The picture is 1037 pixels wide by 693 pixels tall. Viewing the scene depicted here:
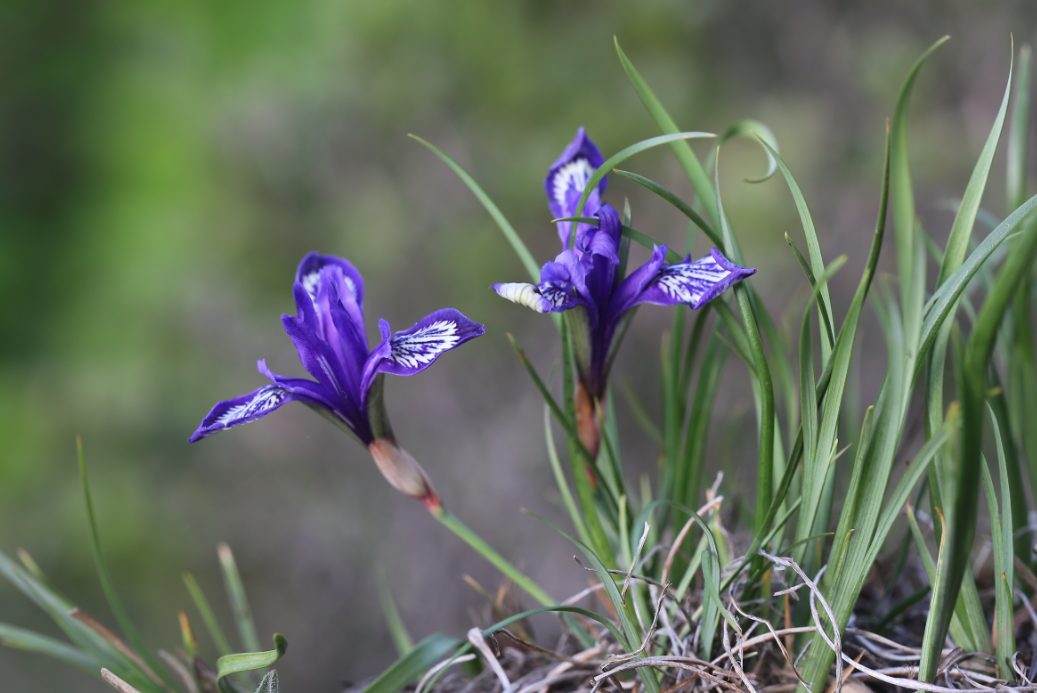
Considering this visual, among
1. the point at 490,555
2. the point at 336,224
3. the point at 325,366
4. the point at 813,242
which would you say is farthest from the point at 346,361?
the point at 336,224

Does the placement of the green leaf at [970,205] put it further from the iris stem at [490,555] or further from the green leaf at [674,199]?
the iris stem at [490,555]

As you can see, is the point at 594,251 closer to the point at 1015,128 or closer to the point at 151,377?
the point at 1015,128

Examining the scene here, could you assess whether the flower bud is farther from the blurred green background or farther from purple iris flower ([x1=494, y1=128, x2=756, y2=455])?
the blurred green background

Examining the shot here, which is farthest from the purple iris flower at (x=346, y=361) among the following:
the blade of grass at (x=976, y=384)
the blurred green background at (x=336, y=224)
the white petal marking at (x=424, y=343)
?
the blurred green background at (x=336, y=224)

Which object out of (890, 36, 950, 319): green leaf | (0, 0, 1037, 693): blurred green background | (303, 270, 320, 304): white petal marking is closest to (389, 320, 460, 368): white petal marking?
(303, 270, 320, 304): white petal marking

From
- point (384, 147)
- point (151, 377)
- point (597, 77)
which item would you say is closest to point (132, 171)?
point (151, 377)

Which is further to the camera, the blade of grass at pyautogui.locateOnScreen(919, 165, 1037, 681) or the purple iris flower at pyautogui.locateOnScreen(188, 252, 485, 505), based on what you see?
the purple iris flower at pyautogui.locateOnScreen(188, 252, 485, 505)

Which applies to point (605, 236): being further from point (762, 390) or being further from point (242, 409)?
point (242, 409)
